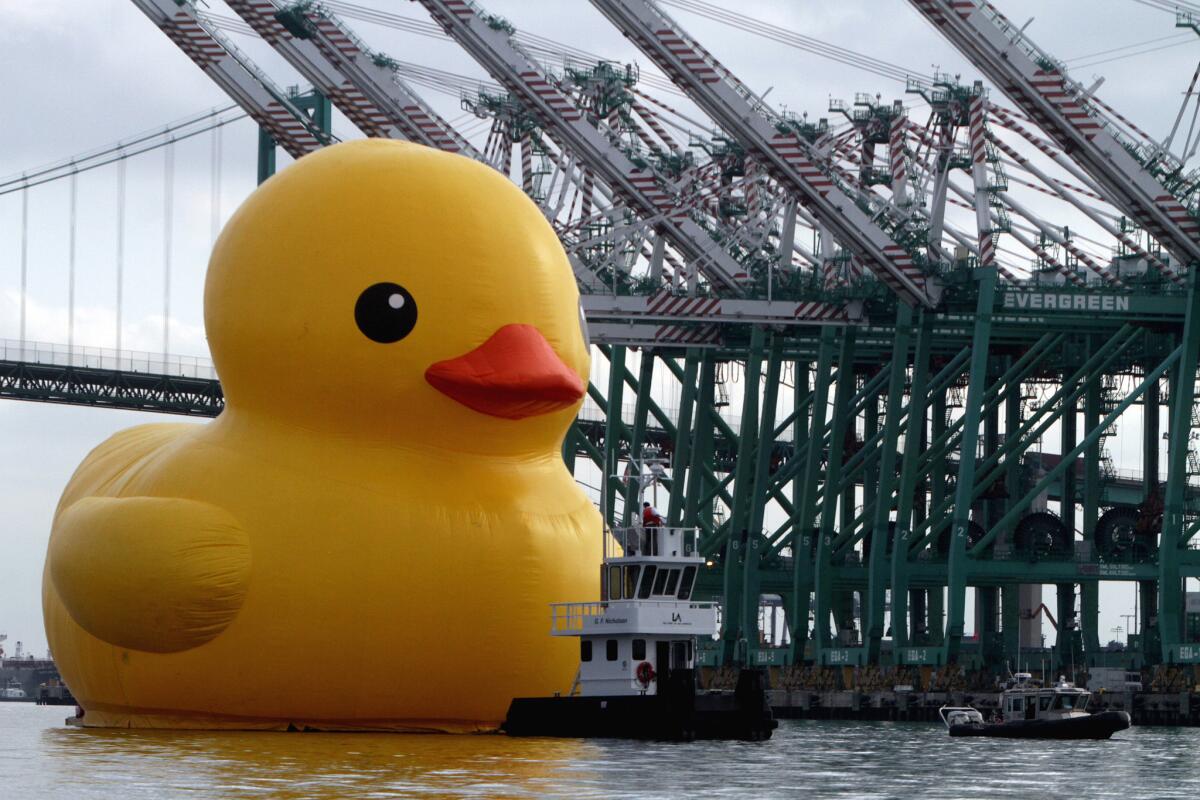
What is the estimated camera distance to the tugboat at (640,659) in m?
32.4

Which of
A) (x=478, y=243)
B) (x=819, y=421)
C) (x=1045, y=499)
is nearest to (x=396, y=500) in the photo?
(x=478, y=243)

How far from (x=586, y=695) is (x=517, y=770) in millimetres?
6185

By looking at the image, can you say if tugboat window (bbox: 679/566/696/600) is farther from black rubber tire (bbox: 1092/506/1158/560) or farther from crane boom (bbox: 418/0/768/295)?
black rubber tire (bbox: 1092/506/1158/560)

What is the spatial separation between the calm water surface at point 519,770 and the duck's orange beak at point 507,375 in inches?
171

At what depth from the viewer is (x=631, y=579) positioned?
33812 mm

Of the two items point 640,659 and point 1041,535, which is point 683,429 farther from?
point 640,659

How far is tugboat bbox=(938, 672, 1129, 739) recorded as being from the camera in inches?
1753

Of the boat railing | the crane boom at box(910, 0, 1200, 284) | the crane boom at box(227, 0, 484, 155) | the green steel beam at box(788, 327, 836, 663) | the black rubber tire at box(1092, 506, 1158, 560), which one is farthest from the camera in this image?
the green steel beam at box(788, 327, 836, 663)

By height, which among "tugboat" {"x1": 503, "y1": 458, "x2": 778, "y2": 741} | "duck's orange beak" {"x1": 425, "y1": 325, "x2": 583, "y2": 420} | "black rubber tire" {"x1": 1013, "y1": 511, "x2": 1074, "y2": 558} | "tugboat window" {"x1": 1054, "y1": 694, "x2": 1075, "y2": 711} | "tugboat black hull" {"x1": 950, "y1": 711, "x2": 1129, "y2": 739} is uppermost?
"duck's orange beak" {"x1": 425, "y1": 325, "x2": 583, "y2": 420}

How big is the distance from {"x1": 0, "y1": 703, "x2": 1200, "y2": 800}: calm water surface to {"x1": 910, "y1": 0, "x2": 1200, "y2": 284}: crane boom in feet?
68.0

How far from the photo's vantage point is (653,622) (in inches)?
1339

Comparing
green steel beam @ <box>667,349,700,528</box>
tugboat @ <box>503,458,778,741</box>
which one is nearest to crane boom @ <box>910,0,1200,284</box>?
green steel beam @ <box>667,349,700,528</box>

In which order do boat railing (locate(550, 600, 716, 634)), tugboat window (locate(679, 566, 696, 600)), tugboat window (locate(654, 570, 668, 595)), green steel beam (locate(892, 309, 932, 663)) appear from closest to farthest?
boat railing (locate(550, 600, 716, 634)) < tugboat window (locate(654, 570, 668, 595)) < tugboat window (locate(679, 566, 696, 600)) < green steel beam (locate(892, 309, 932, 663))

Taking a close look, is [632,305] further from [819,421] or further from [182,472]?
[182,472]
